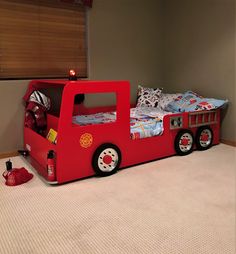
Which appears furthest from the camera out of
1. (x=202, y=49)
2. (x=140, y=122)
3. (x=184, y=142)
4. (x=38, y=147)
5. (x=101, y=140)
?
(x=202, y=49)

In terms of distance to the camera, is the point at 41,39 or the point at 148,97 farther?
the point at 148,97

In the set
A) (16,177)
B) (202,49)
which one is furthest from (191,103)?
(16,177)

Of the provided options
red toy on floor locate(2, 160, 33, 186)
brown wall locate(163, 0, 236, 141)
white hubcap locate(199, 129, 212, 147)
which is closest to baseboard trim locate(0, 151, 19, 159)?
red toy on floor locate(2, 160, 33, 186)

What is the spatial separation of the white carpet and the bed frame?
0.41ft

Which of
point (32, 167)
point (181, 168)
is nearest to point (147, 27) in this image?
point (181, 168)

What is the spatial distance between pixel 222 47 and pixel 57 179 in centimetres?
246

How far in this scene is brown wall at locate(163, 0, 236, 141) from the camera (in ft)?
10.3

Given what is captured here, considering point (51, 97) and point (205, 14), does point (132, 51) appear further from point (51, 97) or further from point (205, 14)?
point (51, 97)

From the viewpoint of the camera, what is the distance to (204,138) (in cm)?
310

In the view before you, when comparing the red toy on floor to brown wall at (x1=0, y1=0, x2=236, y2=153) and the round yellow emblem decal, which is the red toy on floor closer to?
the round yellow emblem decal

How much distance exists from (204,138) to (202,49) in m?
1.19

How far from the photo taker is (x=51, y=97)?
3.15 meters

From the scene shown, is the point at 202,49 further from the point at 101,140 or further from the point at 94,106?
the point at 101,140

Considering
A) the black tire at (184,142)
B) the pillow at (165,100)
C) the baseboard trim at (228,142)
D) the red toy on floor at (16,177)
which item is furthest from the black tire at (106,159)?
the baseboard trim at (228,142)
